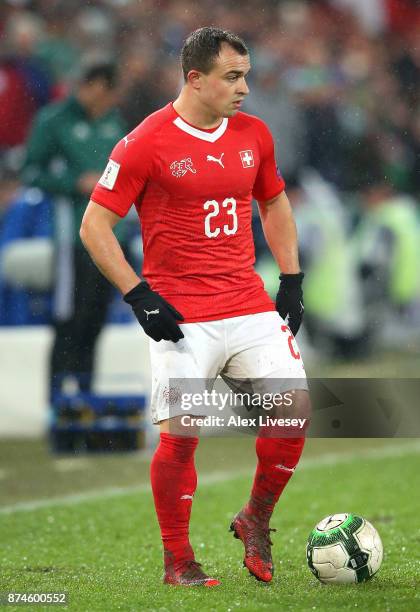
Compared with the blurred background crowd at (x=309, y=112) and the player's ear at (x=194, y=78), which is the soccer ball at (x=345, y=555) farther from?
the blurred background crowd at (x=309, y=112)

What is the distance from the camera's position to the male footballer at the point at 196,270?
4445 millimetres

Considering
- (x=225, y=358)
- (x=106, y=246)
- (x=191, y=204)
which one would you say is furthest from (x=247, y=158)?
(x=225, y=358)

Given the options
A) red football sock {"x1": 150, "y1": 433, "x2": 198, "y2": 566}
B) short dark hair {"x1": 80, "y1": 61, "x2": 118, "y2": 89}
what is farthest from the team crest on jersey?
short dark hair {"x1": 80, "y1": 61, "x2": 118, "y2": 89}

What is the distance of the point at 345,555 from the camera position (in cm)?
448

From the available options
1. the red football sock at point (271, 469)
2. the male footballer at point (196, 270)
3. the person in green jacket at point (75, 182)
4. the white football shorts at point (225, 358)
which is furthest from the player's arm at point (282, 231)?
the person in green jacket at point (75, 182)

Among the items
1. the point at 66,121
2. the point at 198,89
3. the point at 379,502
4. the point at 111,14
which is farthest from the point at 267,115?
the point at 198,89

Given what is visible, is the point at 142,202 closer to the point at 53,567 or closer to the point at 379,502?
the point at 53,567

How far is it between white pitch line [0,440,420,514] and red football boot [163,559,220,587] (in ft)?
7.29

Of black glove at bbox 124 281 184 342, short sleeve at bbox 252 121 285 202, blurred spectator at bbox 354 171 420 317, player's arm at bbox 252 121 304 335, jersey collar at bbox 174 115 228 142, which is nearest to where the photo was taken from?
black glove at bbox 124 281 184 342

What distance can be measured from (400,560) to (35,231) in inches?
160

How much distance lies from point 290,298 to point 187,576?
1.16 metres

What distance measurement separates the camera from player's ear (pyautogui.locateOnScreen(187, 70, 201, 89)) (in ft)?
14.9

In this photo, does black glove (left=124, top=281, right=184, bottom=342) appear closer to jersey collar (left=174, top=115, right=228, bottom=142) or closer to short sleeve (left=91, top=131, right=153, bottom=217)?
short sleeve (left=91, top=131, right=153, bottom=217)

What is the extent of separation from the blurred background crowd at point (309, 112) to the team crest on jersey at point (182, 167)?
342cm
